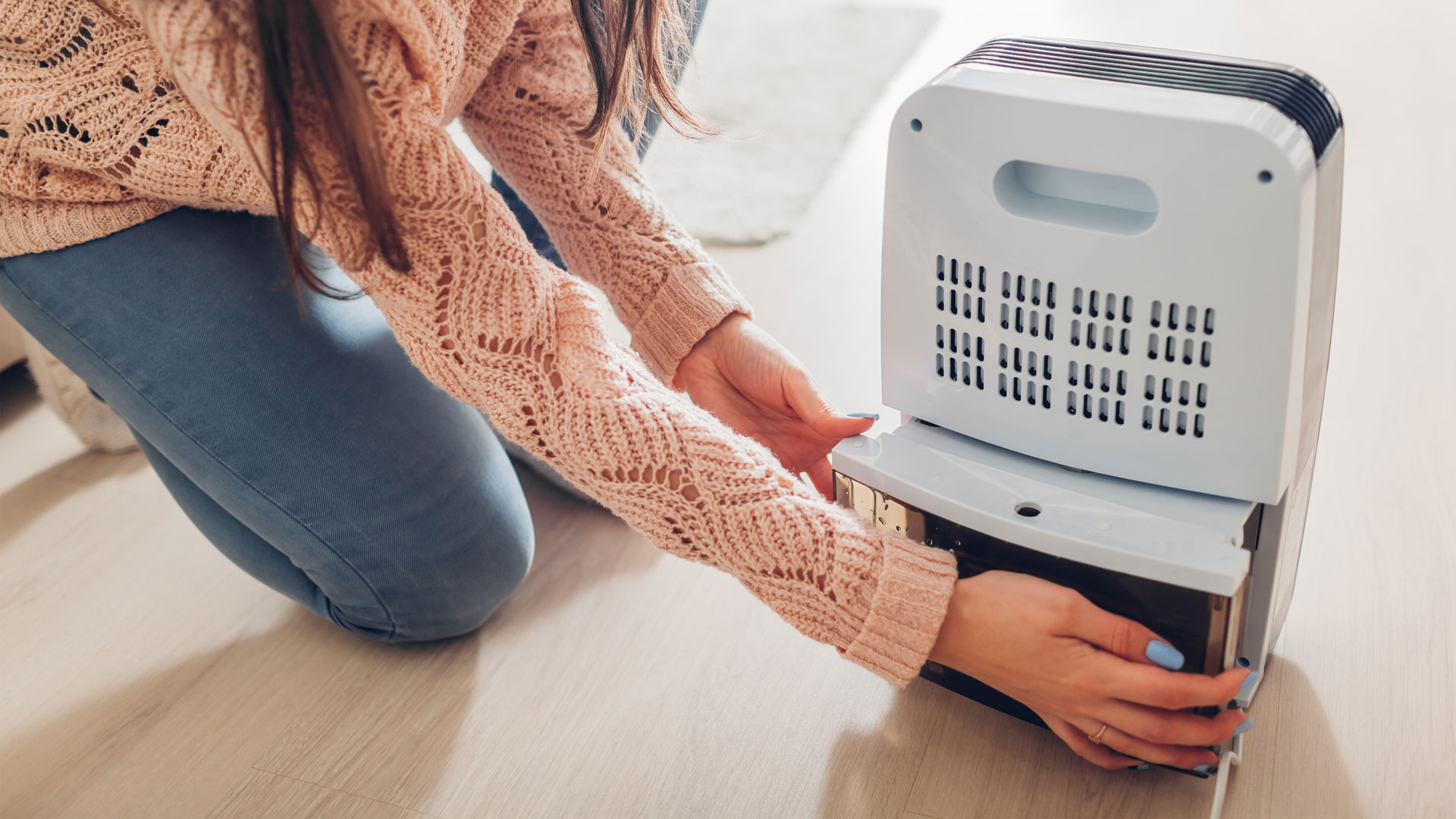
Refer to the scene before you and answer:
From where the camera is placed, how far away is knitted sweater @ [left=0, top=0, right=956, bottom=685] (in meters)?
0.54

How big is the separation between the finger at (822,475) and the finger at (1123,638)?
0.26m

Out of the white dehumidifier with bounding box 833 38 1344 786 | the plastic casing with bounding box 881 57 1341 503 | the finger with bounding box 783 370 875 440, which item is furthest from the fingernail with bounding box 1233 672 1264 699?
the finger with bounding box 783 370 875 440

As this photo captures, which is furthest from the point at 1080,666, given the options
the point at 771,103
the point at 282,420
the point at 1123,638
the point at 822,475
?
the point at 771,103

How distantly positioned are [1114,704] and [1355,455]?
0.50 metres

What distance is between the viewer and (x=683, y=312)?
79 cm

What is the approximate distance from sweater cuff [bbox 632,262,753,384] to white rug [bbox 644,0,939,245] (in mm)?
492

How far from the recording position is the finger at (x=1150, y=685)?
56 centimetres

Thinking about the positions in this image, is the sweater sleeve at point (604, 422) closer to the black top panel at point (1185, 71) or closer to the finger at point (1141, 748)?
the finger at point (1141, 748)

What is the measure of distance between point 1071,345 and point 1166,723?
0.70ft

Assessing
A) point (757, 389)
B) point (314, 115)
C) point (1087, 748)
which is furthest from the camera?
point (757, 389)

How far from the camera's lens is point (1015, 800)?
2.21 feet

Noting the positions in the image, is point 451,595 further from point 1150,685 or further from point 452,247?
point 1150,685

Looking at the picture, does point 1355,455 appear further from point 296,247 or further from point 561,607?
point 296,247

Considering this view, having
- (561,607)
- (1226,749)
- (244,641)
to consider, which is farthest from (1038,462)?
(244,641)
